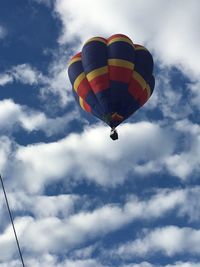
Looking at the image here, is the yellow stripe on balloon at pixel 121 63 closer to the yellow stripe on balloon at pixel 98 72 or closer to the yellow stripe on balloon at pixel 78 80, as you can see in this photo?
the yellow stripe on balloon at pixel 98 72

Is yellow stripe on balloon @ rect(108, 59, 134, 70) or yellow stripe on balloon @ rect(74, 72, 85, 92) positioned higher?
yellow stripe on balloon @ rect(74, 72, 85, 92)

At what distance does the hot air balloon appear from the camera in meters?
42.5

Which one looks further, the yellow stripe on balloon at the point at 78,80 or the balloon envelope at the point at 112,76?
the yellow stripe on balloon at the point at 78,80

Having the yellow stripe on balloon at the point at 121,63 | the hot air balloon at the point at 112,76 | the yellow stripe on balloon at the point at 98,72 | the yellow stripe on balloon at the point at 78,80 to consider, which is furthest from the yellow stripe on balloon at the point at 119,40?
the yellow stripe on balloon at the point at 78,80

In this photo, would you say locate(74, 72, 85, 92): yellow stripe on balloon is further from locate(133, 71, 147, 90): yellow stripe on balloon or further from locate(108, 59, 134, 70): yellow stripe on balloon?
locate(133, 71, 147, 90): yellow stripe on balloon

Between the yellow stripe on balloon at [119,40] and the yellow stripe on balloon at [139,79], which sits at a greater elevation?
the yellow stripe on balloon at [119,40]

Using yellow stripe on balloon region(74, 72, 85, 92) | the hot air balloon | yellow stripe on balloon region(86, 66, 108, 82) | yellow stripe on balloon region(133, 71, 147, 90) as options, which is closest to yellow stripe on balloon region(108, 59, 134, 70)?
the hot air balloon

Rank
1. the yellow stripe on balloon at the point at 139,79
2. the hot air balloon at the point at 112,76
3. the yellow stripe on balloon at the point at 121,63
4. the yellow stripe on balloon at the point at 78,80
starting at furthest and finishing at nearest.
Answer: the yellow stripe on balloon at the point at 78,80
the yellow stripe on balloon at the point at 139,79
the yellow stripe on balloon at the point at 121,63
the hot air balloon at the point at 112,76

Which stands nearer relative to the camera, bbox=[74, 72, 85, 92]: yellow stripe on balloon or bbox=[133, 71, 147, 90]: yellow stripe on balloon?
bbox=[133, 71, 147, 90]: yellow stripe on balloon

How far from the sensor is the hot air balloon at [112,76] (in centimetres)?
4253

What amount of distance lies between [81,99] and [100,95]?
3314 millimetres

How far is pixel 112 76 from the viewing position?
42.7m

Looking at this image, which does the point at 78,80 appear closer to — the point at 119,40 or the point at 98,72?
the point at 98,72

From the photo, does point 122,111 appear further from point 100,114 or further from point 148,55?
point 148,55
